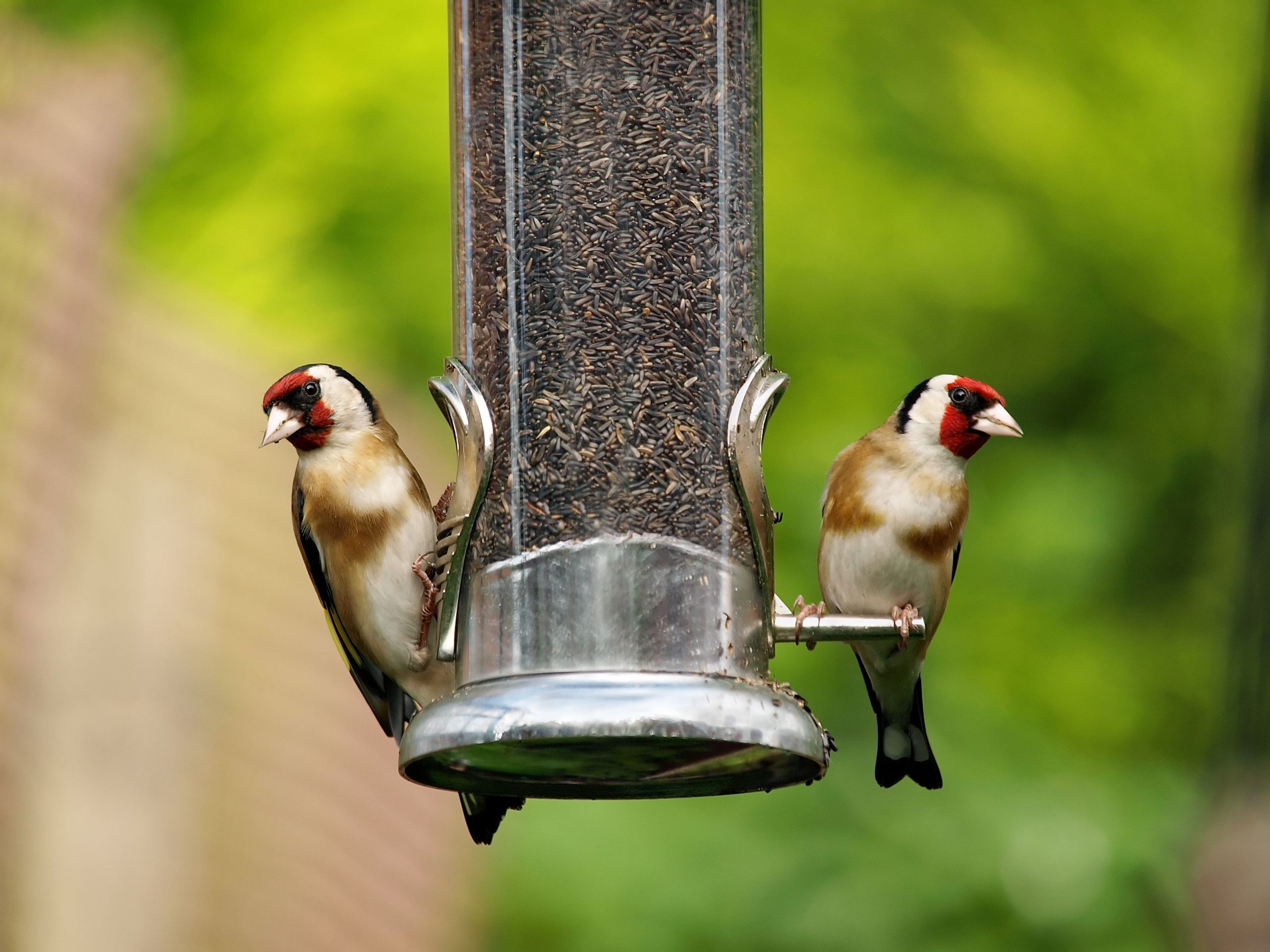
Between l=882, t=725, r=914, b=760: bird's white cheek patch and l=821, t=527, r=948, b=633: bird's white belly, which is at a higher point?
l=821, t=527, r=948, b=633: bird's white belly

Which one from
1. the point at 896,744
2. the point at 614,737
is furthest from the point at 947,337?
the point at 614,737

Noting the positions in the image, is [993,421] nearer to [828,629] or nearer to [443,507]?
[828,629]

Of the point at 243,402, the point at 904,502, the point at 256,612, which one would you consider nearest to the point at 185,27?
the point at 243,402

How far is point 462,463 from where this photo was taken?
5.47 meters

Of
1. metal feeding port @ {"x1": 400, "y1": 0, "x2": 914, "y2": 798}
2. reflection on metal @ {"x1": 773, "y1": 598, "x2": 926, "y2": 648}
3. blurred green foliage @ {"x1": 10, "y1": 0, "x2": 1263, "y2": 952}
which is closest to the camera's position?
metal feeding port @ {"x1": 400, "y1": 0, "x2": 914, "y2": 798}

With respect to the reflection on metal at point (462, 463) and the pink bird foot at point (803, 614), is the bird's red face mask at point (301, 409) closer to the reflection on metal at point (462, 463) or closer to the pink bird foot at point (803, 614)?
the reflection on metal at point (462, 463)

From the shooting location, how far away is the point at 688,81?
543 cm

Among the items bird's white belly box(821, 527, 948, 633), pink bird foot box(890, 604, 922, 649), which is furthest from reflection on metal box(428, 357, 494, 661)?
bird's white belly box(821, 527, 948, 633)

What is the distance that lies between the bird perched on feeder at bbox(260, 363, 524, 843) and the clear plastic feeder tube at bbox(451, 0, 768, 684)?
1.97ft

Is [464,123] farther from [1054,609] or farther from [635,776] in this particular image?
[1054,609]

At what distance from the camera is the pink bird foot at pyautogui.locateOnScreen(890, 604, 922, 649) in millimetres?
5906

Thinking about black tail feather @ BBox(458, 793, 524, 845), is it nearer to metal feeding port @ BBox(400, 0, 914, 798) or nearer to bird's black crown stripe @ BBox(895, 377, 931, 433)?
metal feeding port @ BBox(400, 0, 914, 798)

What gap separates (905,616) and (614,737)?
165 centimetres

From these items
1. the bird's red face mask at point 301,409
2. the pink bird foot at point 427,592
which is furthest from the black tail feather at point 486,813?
the bird's red face mask at point 301,409
